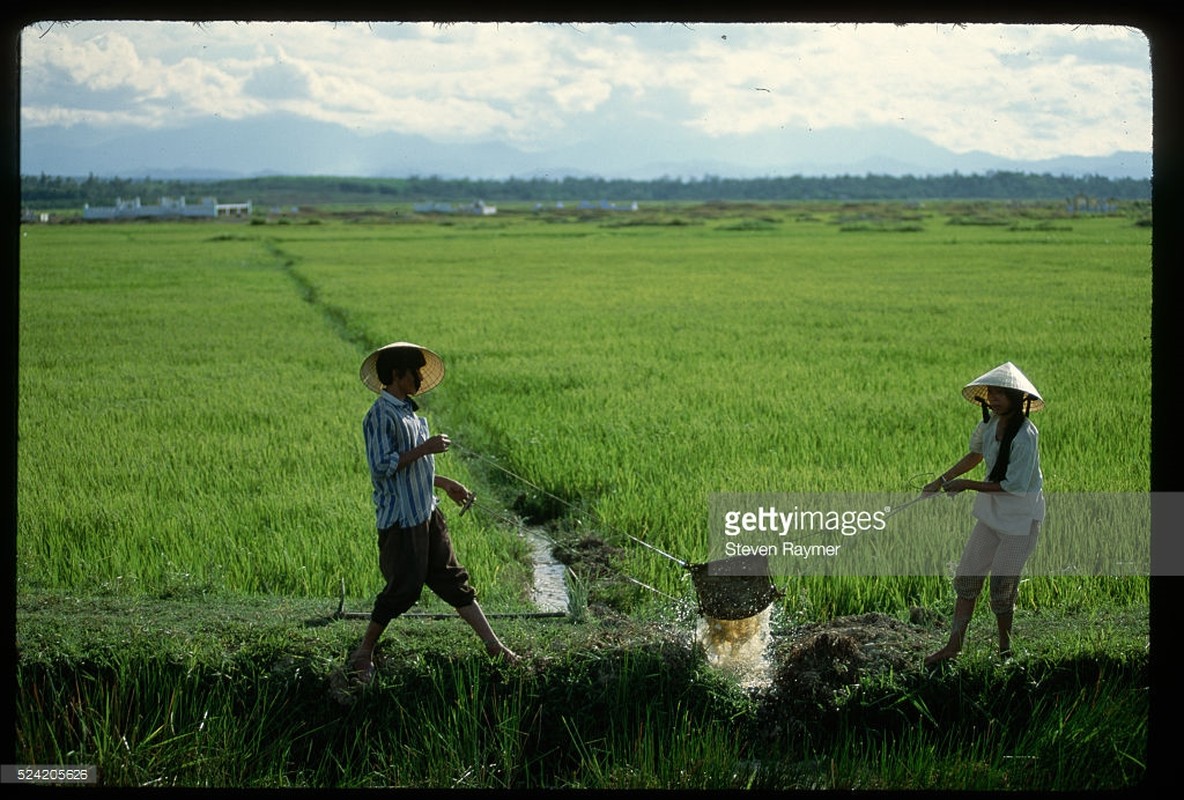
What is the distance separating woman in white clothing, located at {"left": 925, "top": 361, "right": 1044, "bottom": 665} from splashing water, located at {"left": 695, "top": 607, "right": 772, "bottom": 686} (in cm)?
69

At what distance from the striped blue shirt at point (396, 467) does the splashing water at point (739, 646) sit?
3.41ft

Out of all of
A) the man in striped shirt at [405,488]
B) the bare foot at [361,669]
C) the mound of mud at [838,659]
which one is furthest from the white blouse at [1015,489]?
the bare foot at [361,669]

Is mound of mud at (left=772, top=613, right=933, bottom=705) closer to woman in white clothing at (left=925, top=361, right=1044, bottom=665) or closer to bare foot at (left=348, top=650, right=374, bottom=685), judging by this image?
woman in white clothing at (left=925, top=361, right=1044, bottom=665)

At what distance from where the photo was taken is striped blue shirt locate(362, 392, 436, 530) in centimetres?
283

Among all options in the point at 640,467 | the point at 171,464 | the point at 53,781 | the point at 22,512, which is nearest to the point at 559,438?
the point at 640,467

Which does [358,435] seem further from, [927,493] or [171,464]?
[927,493]

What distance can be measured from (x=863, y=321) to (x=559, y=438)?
23.5 ft

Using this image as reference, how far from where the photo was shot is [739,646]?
11.3 ft

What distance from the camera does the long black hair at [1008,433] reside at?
112 inches

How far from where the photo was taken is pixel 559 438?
6461 millimetres

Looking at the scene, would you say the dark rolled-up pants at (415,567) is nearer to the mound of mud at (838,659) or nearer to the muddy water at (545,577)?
the muddy water at (545,577)

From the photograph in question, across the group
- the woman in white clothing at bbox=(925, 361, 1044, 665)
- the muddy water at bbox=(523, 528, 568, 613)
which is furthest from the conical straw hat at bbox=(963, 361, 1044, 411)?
the muddy water at bbox=(523, 528, 568, 613)

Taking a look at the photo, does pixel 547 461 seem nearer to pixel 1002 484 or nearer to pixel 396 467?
pixel 396 467

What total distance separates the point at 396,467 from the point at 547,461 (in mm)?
3184
